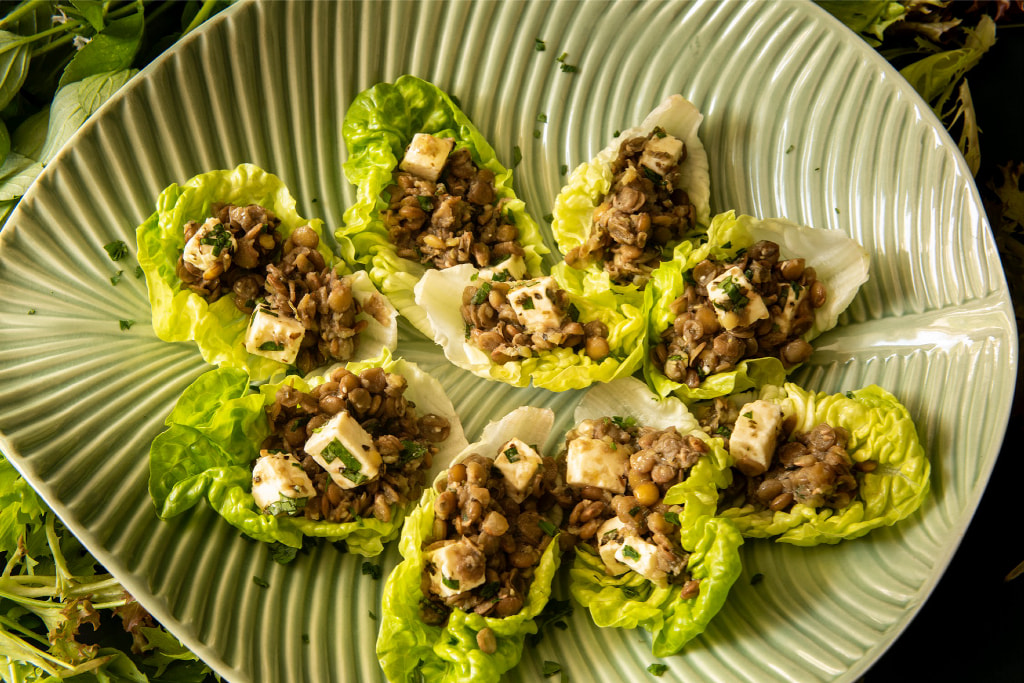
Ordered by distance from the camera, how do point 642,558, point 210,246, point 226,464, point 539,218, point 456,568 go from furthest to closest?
point 539,218, point 210,246, point 226,464, point 642,558, point 456,568

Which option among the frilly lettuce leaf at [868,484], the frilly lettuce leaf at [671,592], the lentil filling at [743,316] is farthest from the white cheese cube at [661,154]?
the frilly lettuce leaf at [671,592]

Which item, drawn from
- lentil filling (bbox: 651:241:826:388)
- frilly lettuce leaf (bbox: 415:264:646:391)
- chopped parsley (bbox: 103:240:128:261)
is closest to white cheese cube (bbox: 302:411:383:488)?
frilly lettuce leaf (bbox: 415:264:646:391)

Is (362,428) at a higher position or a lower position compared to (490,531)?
higher

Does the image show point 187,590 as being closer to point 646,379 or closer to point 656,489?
point 656,489

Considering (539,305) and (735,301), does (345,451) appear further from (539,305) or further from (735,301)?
(735,301)

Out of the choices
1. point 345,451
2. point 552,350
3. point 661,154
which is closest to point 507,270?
point 552,350

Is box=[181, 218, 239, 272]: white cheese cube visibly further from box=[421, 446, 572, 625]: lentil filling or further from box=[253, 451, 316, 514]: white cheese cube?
box=[421, 446, 572, 625]: lentil filling

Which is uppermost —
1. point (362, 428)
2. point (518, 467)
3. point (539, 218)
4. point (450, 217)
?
point (450, 217)

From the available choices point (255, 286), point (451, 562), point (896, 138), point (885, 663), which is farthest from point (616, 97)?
point (885, 663)
